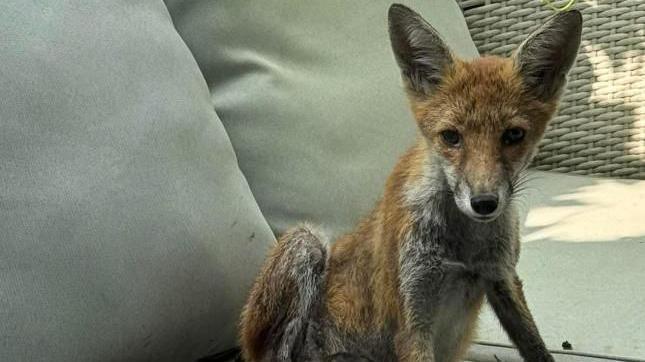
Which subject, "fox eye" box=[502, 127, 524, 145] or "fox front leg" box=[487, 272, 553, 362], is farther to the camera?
"fox front leg" box=[487, 272, 553, 362]

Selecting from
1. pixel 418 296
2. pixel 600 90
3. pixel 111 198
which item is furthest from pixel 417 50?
pixel 600 90

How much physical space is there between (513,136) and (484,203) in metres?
0.15

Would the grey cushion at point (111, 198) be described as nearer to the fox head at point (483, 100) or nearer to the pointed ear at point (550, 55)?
the fox head at point (483, 100)

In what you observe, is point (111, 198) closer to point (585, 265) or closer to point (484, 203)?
point (484, 203)

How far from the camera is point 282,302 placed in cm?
172

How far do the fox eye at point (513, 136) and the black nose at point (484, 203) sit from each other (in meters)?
0.12

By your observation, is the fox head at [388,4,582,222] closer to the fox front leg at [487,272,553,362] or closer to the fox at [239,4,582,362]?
the fox at [239,4,582,362]

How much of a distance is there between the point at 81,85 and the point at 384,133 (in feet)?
2.92

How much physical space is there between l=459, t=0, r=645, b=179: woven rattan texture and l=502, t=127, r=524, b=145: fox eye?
3.95ft

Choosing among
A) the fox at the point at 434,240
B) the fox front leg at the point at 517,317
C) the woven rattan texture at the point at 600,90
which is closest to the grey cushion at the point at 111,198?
the fox at the point at 434,240

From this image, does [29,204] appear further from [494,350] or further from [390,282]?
[494,350]

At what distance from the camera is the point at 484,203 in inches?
57.1

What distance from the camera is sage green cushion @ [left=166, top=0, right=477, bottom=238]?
6.64 ft

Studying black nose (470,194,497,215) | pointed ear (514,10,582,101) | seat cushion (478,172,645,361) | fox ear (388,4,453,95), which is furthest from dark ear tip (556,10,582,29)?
seat cushion (478,172,645,361)
